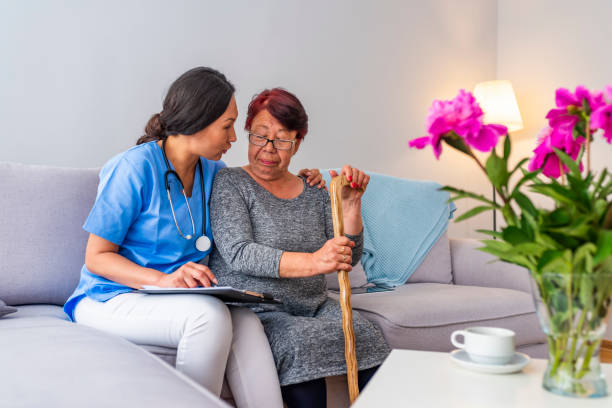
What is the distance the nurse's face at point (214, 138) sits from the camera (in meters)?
1.59

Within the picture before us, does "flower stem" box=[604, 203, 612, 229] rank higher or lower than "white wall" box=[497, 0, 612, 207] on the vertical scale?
lower

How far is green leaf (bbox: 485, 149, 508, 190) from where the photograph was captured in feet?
2.58

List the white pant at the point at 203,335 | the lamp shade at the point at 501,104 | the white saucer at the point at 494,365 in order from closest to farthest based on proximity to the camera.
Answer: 1. the white saucer at the point at 494,365
2. the white pant at the point at 203,335
3. the lamp shade at the point at 501,104

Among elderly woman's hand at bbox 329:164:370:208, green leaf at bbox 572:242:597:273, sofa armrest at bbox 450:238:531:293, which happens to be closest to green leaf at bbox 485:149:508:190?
green leaf at bbox 572:242:597:273

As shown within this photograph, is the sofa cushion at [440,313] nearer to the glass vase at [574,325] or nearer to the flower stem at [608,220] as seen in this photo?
the glass vase at [574,325]

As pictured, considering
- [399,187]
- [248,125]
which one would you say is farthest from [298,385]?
[399,187]

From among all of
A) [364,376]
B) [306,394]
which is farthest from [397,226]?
[306,394]

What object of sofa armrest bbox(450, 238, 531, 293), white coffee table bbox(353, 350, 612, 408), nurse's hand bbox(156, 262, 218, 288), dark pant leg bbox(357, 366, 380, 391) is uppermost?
nurse's hand bbox(156, 262, 218, 288)

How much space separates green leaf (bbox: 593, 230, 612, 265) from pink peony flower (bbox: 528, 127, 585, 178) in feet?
0.59

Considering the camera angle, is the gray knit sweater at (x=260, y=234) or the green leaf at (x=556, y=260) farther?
the gray knit sweater at (x=260, y=234)

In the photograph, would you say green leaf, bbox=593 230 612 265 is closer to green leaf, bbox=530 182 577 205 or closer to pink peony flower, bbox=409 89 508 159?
green leaf, bbox=530 182 577 205

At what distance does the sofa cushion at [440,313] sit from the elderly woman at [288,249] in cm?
14

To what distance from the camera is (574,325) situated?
796 millimetres

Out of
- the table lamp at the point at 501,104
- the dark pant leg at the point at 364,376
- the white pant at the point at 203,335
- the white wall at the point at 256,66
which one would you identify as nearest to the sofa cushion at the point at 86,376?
the white pant at the point at 203,335
